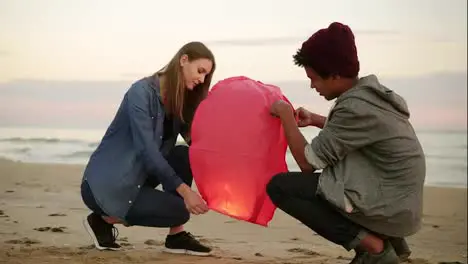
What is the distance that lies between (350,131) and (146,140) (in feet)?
2.76

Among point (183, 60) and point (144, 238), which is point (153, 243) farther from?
point (183, 60)

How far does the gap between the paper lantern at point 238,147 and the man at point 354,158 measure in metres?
0.09

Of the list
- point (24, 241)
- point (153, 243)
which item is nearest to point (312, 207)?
point (153, 243)

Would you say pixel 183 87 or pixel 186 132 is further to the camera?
pixel 186 132

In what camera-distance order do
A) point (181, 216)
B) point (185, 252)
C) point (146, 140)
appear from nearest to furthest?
point (146, 140)
point (181, 216)
point (185, 252)

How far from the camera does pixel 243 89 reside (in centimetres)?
288

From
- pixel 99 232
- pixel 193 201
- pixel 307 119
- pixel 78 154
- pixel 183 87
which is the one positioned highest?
A: pixel 183 87

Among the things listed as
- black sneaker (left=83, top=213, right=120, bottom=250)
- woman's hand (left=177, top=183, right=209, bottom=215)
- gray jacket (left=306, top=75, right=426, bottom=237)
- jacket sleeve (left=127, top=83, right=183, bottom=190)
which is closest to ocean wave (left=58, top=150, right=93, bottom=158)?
black sneaker (left=83, top=213, right=120, bottom=250)

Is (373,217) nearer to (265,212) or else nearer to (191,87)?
(265,212)

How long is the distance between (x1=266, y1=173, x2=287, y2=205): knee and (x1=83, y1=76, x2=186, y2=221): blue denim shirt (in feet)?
1.32

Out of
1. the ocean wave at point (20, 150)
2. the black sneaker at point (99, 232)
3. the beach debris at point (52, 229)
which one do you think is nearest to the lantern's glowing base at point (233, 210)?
the black sneaker at point (99, 232)

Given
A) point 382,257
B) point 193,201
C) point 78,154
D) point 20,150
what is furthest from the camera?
point 78,154

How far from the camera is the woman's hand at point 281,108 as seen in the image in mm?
2740

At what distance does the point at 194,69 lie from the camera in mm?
3031
